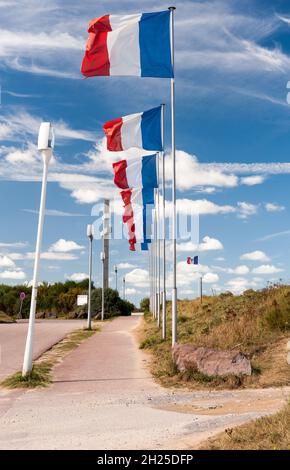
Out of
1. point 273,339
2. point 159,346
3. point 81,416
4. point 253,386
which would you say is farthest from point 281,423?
point 159,346

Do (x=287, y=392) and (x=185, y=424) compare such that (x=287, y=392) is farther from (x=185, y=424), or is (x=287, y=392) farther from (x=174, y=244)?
(x=174, y=244)

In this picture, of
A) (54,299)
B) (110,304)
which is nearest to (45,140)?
(110,304)

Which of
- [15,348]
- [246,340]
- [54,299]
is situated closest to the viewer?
[246,340]

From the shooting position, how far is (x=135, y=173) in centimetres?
2273

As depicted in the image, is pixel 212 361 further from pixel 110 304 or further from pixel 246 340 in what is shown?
pixel 110 304

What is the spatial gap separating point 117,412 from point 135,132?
1181 centimetres

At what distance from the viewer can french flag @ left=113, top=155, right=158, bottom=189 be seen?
2247cm

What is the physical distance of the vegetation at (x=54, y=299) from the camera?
195 ft

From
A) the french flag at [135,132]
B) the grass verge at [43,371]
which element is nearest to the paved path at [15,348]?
the grass verge at [43,371]

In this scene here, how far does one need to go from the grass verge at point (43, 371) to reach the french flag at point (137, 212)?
22.8 ft

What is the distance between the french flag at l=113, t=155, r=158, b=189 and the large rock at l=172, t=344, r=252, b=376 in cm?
1050

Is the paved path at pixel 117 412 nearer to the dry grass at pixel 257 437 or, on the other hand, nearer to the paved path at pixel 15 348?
the dry grass at pixel 257 437

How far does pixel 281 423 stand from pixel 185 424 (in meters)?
1.62

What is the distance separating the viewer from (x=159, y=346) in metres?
19.0
